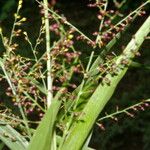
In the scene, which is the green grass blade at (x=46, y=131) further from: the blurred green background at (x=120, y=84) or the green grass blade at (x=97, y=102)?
the blurred green background at (x=120, y=84)

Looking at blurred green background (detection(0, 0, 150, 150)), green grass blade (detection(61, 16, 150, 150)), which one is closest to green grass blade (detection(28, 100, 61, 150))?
green grass blade (detection(61, 16, 150, 150))

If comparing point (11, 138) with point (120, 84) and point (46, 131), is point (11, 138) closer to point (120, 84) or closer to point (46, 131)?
point (46, 131)

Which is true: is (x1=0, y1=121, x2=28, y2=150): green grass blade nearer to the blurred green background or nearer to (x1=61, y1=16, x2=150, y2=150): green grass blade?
(x1=61, y1=16, x2=150, y2=150): green grass blade

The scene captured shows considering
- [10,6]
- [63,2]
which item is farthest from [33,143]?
[63,2]

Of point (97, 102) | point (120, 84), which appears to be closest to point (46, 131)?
point (97, 102)

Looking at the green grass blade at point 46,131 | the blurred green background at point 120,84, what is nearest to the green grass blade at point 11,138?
the green grass blade at point 46,131
